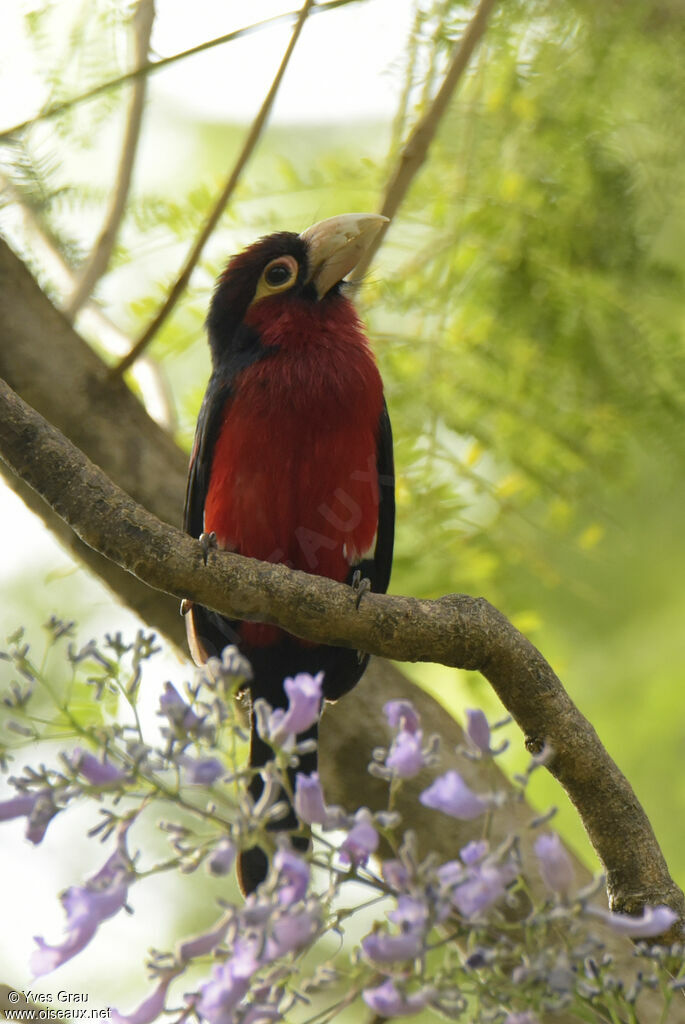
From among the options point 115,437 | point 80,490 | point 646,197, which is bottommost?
point 80,490

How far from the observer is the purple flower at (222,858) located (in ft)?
3.72

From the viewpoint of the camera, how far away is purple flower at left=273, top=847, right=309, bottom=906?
1.15 m

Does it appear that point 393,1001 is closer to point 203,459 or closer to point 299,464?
point 299,464

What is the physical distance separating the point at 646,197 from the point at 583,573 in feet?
5.13

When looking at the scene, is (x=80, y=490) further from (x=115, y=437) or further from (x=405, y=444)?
(x=405, y=444)

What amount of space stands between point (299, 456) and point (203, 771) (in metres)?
1.99

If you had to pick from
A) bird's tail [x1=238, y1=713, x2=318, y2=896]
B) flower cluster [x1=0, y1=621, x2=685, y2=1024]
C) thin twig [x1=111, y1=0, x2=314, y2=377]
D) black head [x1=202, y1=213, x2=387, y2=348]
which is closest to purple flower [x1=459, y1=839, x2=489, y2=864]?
flower cluster [x1=0, y1=621, x2=685, y2=1024]

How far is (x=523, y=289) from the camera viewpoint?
164 inches

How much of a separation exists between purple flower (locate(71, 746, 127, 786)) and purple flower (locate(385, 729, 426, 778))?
287 millimetres

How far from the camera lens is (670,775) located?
4500 millimetres

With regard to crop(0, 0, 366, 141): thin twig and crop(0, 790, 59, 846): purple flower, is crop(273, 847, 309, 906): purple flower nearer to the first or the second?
crop(0, 790, 59, 846): purple flower

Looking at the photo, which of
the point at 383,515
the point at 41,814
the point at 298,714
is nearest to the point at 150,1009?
the point at 41,814

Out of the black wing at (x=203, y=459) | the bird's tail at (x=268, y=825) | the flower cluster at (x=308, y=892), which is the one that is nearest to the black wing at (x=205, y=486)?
the black wing at (x=203, y=459)

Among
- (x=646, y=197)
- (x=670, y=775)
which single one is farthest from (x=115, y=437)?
(x=670, y=775)
